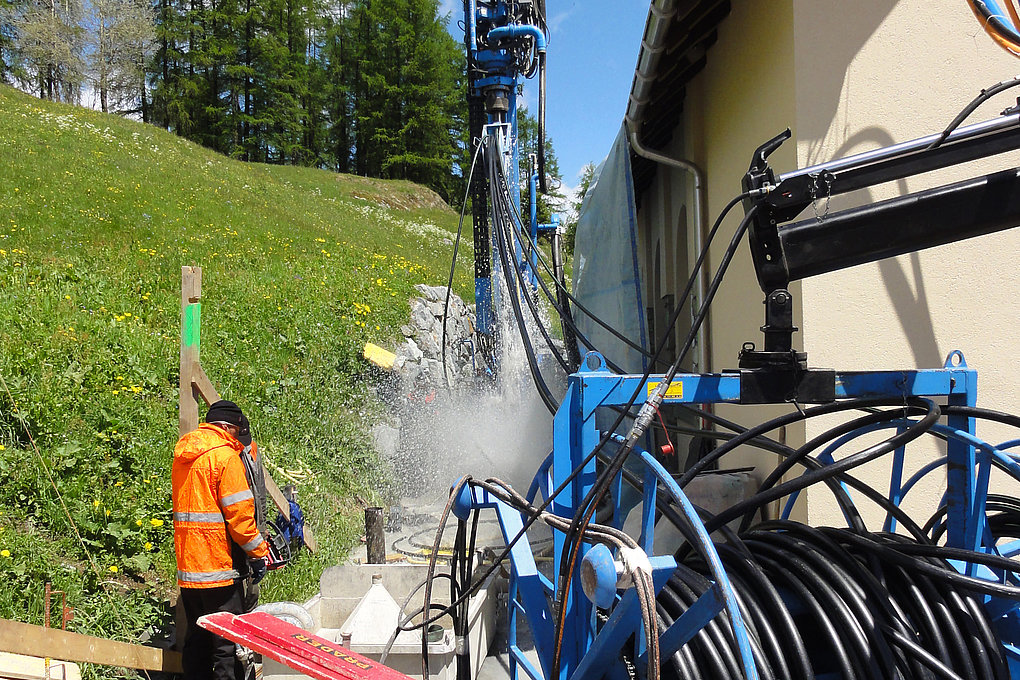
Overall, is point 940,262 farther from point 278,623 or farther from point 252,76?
point 252,76

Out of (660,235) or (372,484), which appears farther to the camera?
(660,235)

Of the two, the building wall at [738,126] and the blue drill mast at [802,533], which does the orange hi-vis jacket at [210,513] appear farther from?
the building wall at [738,126]

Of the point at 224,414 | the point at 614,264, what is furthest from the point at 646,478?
the point at 614,264

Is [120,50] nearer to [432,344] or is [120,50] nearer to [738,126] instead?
[432,344]

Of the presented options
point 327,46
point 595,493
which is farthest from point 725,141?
point 327,46

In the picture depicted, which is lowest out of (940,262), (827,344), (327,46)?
(827,344)

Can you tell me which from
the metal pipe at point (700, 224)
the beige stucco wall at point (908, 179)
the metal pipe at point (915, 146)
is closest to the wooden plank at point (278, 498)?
the metal pipe at point (700, 224)

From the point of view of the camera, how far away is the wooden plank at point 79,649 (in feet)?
9.66

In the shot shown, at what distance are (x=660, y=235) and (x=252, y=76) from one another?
36.3 m

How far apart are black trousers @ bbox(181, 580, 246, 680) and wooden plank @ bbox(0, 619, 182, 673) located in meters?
0.15

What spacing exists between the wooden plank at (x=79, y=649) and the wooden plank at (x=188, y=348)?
130cm

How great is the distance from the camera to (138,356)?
22.6 ft

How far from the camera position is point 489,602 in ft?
14.0

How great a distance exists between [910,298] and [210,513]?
13.5ft
